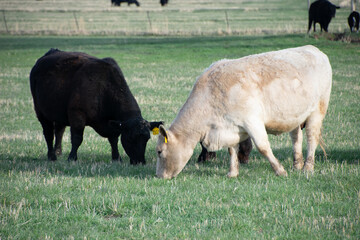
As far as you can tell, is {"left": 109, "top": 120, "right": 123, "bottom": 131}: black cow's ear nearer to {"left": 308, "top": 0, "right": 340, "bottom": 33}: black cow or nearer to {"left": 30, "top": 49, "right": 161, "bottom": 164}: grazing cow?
{"left": 30, "top": 49, "right": 161, "bottom": 164}: grazing cow

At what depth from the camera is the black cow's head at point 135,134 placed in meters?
8.70

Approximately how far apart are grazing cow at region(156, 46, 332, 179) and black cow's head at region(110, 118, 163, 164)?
945mm

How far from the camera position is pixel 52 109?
971 centimetres

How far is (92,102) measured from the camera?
361 inches

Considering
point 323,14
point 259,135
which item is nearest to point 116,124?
point 259,135

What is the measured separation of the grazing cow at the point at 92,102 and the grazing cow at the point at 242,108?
1155mm

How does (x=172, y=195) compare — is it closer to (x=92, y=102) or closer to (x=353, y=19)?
(x=92, y=102)

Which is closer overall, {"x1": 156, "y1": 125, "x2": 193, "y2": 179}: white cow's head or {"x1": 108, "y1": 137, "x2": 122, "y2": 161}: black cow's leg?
{"x1": 156, "y1": 125, "x2": 193, "y2": 179}: white cow's head

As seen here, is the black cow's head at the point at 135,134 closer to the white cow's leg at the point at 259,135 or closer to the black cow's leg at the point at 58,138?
the white cow's leg at the point at 259,135

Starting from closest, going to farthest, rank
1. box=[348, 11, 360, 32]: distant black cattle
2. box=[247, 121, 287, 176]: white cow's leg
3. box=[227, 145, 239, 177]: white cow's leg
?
1. box=[247, 121, 287, 176]: white cow's leg
2. box=[227, 145, 239, 177]: white cow's leg
3. box=[348, 11, 360, 32]: distant black cattle

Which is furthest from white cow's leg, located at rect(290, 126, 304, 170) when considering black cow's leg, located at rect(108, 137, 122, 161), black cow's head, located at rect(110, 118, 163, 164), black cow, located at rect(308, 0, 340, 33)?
black cow, located at rect(308, 0, 340, 33)

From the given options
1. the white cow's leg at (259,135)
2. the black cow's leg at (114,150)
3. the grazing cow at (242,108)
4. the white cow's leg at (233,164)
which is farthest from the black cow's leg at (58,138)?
the white cow's leg at (259,135)

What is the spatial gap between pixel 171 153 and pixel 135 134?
3.92 feet

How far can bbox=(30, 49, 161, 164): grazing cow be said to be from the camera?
8.88 meters
